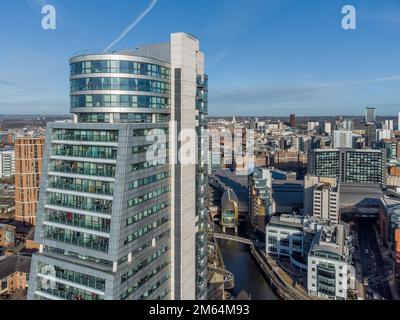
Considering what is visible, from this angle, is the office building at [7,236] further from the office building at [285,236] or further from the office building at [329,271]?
the office building at [329,271]

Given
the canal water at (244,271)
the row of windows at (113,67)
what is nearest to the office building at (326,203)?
the canal water at (244,271)

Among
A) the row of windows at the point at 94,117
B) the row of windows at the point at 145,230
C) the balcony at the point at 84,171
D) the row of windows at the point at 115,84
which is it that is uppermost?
the row of windows at the point at 115,84

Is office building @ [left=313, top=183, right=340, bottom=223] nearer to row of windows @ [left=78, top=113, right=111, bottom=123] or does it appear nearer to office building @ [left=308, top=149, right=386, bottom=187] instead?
office building @ [left=308, top=149, right=386, bottom=187]

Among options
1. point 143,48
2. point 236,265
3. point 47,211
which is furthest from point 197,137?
point 236,265

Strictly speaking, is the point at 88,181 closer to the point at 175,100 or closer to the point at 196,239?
the point at 175,100

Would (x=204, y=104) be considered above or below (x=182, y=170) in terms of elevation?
above

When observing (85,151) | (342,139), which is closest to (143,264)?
(85,151)
